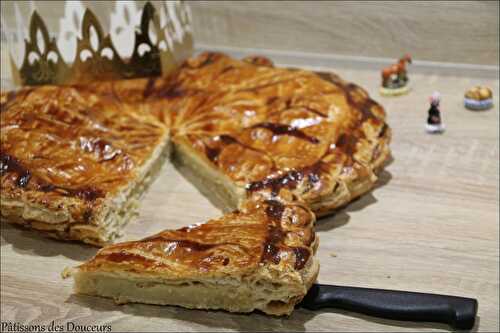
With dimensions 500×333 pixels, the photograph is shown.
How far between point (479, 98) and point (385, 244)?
131 cm

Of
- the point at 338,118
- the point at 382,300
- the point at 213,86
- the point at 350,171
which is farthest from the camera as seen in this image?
the point at 213,86

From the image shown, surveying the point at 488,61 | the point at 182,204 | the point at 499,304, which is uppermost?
the point at 488,61

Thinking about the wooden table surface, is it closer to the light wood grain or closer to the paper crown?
the light wood grain

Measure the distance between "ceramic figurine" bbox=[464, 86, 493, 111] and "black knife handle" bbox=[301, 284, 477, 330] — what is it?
164 centimetres

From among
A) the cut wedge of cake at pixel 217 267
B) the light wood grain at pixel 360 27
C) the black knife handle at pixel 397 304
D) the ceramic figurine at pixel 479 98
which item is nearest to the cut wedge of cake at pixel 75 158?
the cut wedge of cake at pixel 217 267

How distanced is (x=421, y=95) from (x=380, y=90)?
9.7 inches

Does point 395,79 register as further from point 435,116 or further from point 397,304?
point 397,304

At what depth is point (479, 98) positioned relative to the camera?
4367mm

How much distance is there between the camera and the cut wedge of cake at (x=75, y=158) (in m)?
3.59

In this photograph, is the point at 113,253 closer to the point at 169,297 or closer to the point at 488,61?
the point at 169,297

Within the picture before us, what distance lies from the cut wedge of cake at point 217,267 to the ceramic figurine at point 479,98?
154cm

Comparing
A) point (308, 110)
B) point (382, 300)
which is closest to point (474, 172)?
point (308, 110)

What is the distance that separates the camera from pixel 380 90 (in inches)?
185

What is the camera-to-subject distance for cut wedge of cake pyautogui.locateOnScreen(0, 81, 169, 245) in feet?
11.8
